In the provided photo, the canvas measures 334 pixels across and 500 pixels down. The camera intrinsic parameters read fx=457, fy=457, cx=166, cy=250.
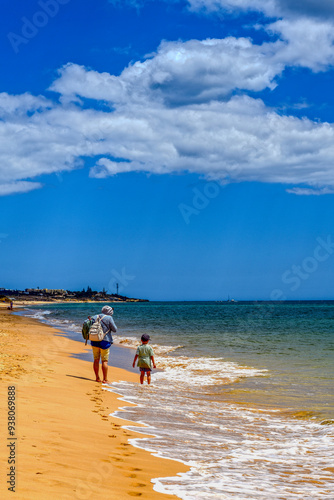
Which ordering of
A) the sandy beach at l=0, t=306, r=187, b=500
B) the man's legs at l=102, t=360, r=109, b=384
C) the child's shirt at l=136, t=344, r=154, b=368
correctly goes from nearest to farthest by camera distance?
the sandy beach at l=0, t=306, r=187, b=500, the man's legs at l=102, t=360, r=109, b=384, the child's shirt at l=136, t=344, r=154, b=368

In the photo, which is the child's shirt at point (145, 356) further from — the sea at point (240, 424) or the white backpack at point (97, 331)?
the white backpack at point (97, 331)

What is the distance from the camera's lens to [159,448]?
664 cm

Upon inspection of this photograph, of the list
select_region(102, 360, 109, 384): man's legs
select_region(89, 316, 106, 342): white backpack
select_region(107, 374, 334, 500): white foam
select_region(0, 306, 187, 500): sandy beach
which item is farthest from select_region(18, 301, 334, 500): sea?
select_region(89, 316, 106, 342): white backpack

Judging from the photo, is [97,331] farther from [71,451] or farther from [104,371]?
[71,451]

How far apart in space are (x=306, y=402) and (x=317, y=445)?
3926 mm

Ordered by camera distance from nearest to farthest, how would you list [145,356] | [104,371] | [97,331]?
1. [97,331]
2. [104,371]
3. [145,356]

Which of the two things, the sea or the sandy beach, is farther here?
the sea

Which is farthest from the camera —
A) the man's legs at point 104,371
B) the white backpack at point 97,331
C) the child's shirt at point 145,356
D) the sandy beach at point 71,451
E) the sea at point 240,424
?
the child's shirt at point 145,356

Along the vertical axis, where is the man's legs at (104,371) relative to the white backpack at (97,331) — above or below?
below

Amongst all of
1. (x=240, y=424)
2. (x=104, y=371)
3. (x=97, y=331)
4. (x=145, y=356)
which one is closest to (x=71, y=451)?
(x=240, y=424)

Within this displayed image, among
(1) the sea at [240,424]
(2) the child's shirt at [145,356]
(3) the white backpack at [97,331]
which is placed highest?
(3) the white backpack at [97,331]

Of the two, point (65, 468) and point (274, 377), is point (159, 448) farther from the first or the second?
point (274, 377)

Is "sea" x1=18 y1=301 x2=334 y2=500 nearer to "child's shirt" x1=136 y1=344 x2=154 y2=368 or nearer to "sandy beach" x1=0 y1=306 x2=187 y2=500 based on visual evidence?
"sandy beach" x1=0 y1=306 x2=187 y2=500

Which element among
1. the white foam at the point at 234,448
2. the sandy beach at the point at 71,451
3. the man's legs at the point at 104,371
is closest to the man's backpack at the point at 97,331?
the man's legs at the point at 104,371
